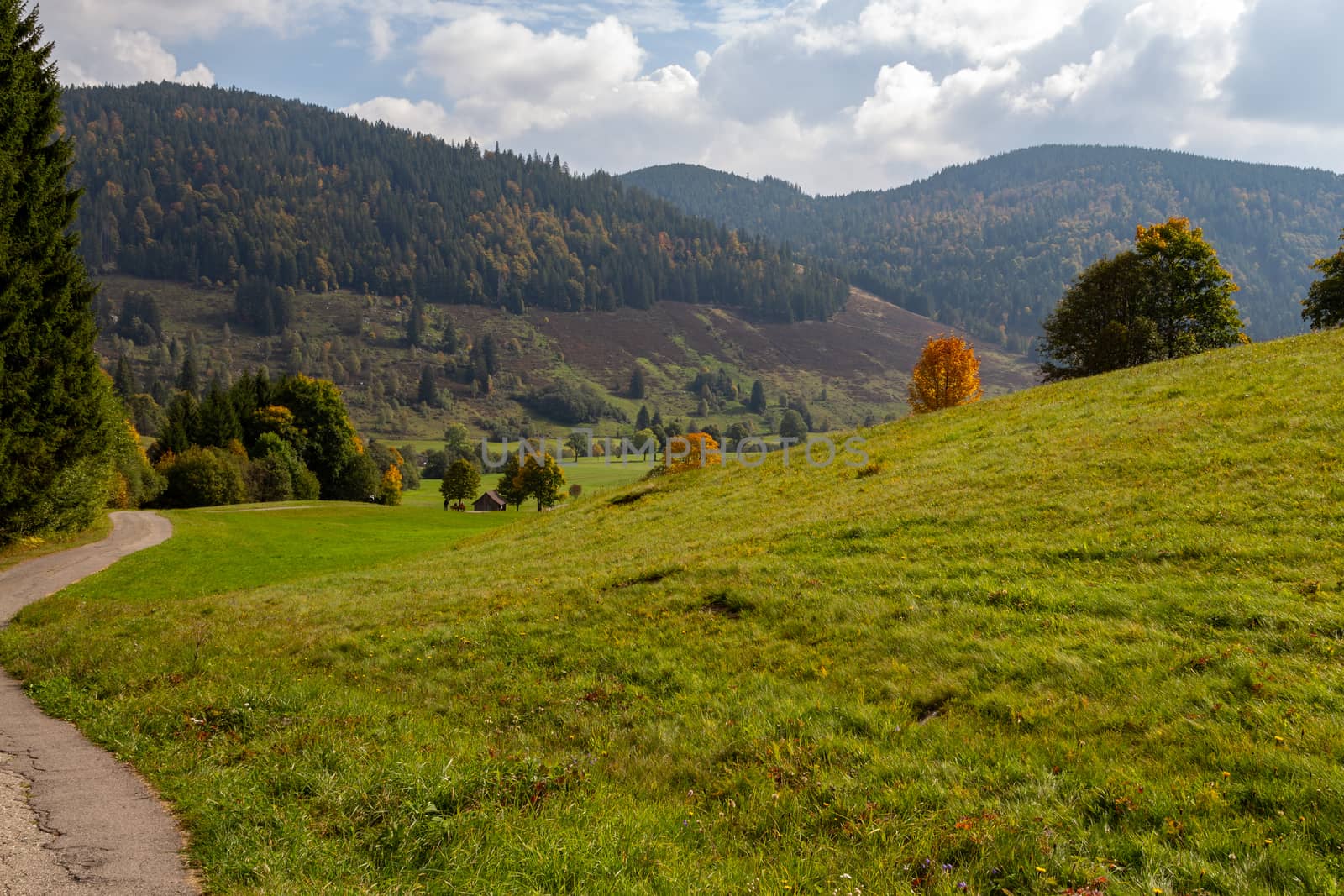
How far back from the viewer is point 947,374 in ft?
241

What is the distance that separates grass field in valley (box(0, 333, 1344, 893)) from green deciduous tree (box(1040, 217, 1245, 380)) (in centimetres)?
3519

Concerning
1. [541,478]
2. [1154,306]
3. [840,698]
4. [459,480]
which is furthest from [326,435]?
[840,698]

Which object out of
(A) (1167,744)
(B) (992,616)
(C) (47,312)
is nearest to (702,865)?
(A) (1167,744)

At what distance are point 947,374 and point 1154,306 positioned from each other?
20.5m

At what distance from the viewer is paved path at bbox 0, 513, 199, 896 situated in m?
6.35

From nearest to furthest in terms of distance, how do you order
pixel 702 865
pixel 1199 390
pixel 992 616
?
pixel 702 865
pixel 992 616
pixel 1199 390

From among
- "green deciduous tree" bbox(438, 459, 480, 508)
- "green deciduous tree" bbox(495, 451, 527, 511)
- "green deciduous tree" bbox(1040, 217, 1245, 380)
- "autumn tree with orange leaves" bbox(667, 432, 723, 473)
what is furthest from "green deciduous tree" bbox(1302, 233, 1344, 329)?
"green deciduous tree" bbox(438, 459, 480, 508)

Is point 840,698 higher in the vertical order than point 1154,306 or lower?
lower

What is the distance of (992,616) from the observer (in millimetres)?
12133

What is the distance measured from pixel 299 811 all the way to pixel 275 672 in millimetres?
8070

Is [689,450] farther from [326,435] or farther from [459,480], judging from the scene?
[459,480]

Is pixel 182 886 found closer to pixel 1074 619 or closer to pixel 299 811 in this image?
pixel 299 811

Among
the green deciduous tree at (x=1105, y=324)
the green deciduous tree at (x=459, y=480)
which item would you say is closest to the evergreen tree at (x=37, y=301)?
the green deciduous tree at (x=1105, y=324)

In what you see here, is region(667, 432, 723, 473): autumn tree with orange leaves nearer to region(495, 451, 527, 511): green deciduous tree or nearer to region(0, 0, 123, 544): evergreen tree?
region(495, 451, 527, 511): green deciduous tree
